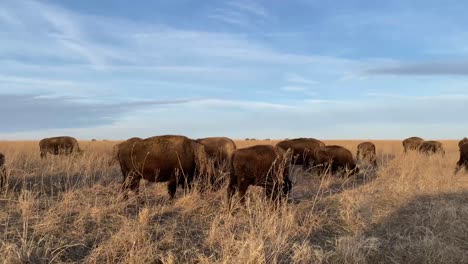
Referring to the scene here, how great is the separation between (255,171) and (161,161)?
2269 mm

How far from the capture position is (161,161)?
11.1 m

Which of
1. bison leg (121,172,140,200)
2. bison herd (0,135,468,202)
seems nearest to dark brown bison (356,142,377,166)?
bison herd (0,135,468,202)

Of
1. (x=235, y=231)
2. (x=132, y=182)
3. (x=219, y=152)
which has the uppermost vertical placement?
(x=219, y=152)

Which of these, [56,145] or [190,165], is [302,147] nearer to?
[190,165]

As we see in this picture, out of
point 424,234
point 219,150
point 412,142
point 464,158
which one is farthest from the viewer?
point 412,142

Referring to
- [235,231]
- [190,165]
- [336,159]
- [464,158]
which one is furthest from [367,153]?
[235,231]

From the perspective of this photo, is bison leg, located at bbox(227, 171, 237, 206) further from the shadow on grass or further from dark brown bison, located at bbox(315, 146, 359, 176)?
dark brown bison, located at bbox(315, 146, 359, 176)

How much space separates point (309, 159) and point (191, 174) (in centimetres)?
1113

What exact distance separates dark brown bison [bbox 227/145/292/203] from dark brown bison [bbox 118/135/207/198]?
116 centimetres

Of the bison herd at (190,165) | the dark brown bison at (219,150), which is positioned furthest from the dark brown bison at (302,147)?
the bison herd at (190,165)

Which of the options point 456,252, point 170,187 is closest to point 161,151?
point 170,187

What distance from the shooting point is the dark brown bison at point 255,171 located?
10156 millimetres

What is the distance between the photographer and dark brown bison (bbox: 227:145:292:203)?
33.3 ft

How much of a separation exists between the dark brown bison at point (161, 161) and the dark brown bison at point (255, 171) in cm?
116
